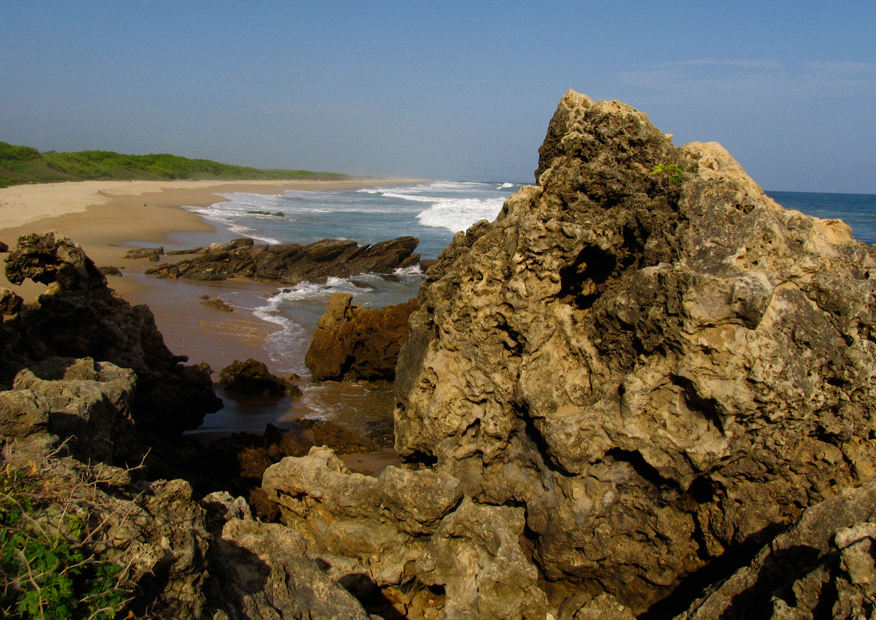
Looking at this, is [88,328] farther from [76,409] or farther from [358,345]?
[358,345]

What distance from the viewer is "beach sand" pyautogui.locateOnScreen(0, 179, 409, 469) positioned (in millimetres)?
11219

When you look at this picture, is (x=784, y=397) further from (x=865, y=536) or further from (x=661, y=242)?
(x=661, y=242)

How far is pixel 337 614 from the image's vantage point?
10.8 ft

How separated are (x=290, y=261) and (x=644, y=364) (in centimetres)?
1769

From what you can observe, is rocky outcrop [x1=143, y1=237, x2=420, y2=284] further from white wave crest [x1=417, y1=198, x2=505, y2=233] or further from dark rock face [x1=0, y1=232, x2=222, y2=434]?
white wave crest [x1=417, y1=198, x2=505, y2=233]

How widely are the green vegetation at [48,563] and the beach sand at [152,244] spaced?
425 cm

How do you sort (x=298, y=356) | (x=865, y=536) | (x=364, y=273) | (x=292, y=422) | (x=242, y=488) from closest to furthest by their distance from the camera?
1. (x=865, y=536)
2. (x=242, y=488)
3. (x=292, y=422)
4. (x=298, y=356)
5. (x=364, y=273)

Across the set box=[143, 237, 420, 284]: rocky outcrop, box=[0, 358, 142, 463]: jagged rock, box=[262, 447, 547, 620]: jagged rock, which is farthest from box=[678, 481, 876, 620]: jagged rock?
box=[143, 237, 420, 284]: rocky outcrop

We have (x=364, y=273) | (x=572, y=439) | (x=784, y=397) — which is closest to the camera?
(x=784, y=397)

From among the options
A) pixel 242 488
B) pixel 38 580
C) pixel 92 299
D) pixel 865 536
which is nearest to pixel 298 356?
pixel 92 299

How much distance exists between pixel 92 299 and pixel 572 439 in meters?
5.72

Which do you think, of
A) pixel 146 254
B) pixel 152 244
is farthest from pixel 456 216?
pixel 146 254

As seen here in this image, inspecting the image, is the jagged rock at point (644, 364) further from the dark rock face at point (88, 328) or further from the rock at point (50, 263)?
the rock at point (50, 263)

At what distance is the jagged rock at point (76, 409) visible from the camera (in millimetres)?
3549
